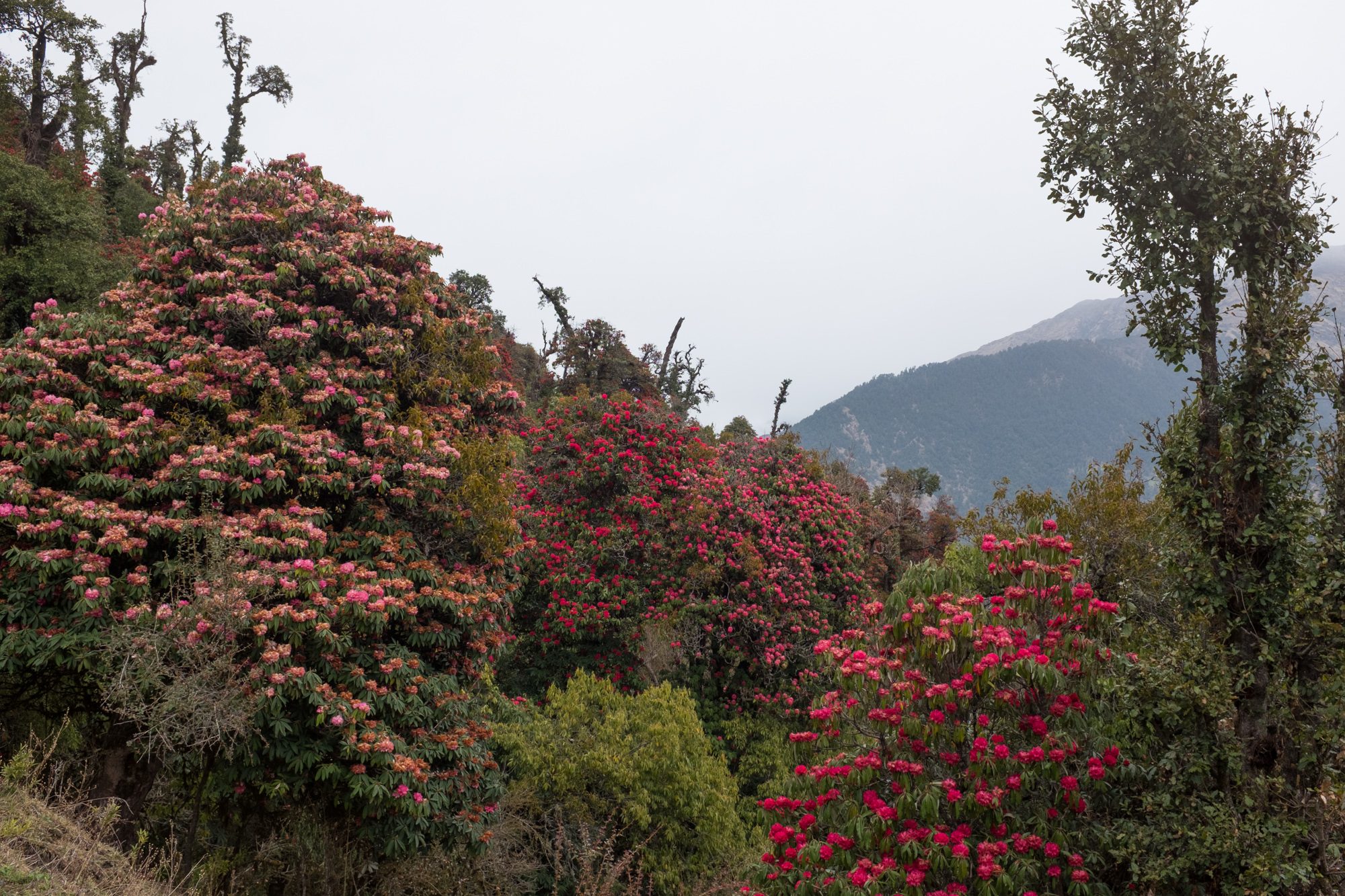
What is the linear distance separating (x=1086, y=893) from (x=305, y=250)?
10794mm

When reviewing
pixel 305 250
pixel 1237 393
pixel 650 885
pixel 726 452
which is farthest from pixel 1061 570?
pixel 726 452

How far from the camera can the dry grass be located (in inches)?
224

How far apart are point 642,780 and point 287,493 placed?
6.93 meters

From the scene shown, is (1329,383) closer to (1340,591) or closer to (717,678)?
(1340,591)

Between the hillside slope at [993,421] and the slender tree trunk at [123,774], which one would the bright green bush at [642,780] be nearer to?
the slender tree trunk at [123,774]

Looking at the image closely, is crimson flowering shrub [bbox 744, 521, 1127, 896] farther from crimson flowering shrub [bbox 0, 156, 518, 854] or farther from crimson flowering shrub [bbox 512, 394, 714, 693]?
crimson flowering shrub [bbox 512, 394, 714, 693]

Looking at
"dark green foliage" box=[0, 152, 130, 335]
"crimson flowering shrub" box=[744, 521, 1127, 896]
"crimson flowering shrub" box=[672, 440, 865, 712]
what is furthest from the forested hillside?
"dark green foliage" box=[0, 152, 130, 335]

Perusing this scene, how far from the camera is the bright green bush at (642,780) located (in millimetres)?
11672

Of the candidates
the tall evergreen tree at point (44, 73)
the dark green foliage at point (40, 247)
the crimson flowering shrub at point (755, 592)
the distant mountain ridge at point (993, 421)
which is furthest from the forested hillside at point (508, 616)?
the distant mountain ridge at point (993, 421)

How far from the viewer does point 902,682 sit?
281 inches

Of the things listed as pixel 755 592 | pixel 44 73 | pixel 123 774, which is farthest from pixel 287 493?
pixel 44 73

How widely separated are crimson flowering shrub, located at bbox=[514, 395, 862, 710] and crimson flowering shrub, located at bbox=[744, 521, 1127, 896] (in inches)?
314

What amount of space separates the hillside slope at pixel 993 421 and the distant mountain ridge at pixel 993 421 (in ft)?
0.77

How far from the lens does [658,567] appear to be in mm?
16422
